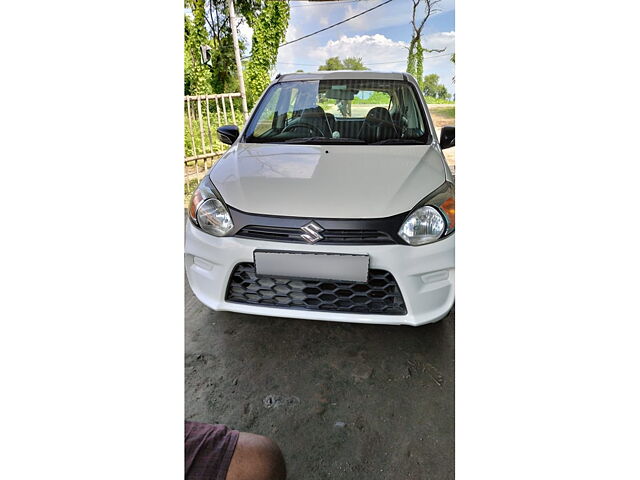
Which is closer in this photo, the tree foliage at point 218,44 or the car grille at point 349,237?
the tree foliage at point 218,44

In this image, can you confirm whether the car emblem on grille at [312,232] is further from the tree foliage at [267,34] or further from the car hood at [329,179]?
the tree foliage at [267,34]

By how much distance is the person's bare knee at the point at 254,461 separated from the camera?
650 millimetres

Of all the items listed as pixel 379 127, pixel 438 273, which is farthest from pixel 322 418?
pixel 379 127

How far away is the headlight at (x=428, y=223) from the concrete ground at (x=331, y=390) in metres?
0.31

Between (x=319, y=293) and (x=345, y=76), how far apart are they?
152 centimetres

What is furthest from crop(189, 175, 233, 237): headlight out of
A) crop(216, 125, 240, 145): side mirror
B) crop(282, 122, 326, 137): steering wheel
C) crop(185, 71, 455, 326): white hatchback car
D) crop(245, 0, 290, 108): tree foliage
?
crop(245, 0, 290, 108): tree foliage

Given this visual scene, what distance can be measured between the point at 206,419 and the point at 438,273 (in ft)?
2.90

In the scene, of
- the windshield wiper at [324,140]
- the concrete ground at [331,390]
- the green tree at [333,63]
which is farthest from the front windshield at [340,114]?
the green tree at [333,63]

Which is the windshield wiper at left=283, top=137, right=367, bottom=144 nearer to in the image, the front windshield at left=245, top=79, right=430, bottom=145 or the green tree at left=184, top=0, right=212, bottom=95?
the front windshield at left=245, top=79, right=430, bottom=145

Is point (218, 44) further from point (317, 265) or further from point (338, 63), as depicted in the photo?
point (338, 63)

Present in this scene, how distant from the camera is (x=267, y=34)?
4.08 metres
